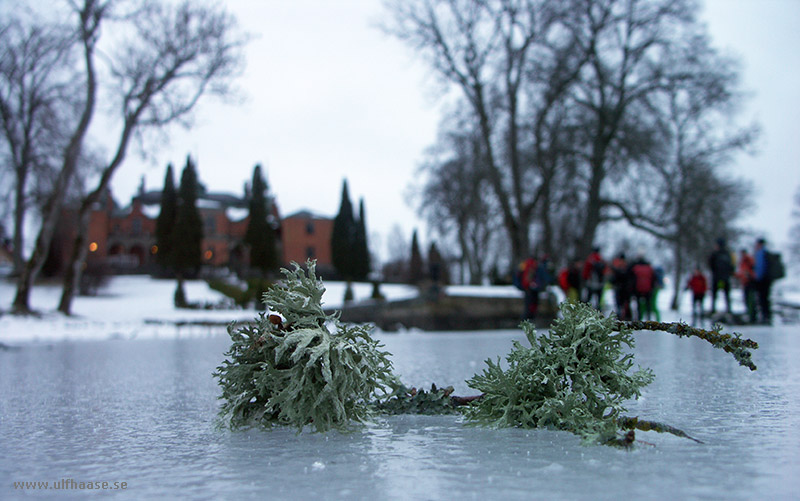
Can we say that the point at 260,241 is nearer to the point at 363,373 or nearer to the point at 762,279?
the point at 762,279

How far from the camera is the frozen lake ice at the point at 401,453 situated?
→ 296cm

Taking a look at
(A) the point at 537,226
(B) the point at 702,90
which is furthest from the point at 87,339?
(A) the point at 537,226

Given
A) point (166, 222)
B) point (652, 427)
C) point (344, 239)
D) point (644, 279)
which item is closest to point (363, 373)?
point (652, 427)

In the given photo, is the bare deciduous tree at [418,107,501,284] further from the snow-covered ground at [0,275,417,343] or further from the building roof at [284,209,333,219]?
the building roof at [284,209,333,219]

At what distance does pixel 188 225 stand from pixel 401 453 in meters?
43.8

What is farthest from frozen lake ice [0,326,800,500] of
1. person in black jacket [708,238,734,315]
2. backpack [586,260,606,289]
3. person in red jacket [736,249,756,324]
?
backpack [586,260,606,289]

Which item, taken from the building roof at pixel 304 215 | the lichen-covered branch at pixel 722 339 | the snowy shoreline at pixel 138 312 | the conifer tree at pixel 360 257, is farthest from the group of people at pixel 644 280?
the building roof at pixel 304 215

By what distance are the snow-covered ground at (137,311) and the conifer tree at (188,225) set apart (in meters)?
1.62

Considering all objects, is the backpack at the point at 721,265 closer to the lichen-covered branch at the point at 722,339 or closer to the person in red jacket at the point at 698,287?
the person in red jacket at the point at 698,287

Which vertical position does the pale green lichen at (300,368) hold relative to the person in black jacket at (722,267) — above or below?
A: below

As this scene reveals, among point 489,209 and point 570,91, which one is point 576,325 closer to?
point 570,91

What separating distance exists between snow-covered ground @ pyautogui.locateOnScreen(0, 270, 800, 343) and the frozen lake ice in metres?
1.17

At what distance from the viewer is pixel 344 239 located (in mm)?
55625

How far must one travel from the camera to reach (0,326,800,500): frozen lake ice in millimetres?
2957
